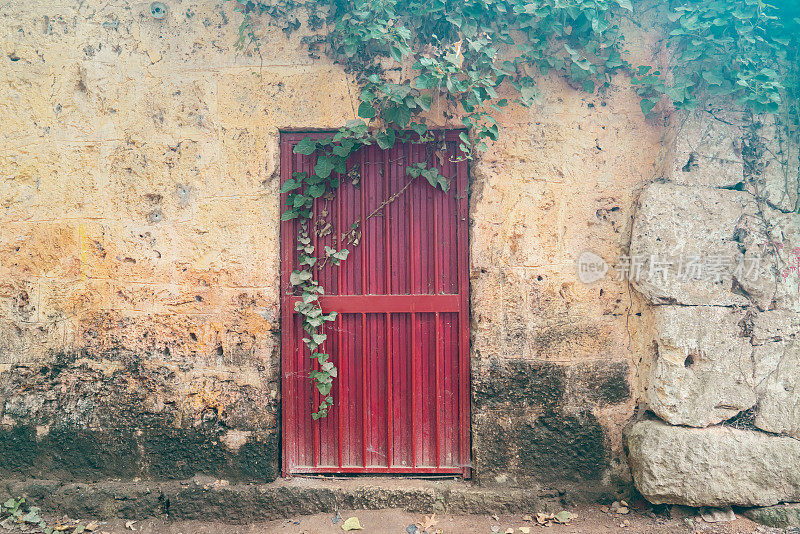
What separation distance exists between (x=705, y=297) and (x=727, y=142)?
902 mm

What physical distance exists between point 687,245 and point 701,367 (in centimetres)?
68

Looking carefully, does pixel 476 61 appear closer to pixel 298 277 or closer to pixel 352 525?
pixel 298 277

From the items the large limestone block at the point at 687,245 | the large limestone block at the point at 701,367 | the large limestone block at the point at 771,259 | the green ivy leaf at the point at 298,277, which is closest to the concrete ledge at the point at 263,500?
the large limestone block at the point at 701,367

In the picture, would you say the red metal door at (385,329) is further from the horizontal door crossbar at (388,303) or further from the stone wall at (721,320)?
the stone wall at (721,320)

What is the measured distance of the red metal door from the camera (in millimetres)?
3018

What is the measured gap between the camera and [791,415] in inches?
112

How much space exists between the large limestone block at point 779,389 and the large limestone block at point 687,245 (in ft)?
1.07

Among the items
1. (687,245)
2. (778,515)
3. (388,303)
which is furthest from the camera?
(388,303)

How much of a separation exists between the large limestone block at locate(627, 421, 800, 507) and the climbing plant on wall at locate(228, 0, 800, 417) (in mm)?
1798

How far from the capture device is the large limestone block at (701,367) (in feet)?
9.25

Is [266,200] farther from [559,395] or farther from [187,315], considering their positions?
[559,395]

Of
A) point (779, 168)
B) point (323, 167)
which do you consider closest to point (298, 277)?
point (323, 167)

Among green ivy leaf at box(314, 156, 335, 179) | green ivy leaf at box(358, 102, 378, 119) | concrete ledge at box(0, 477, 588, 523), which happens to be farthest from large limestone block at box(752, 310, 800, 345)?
green ivy leaf at box(314, 156, 335, 179)

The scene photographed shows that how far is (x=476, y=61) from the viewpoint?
293 centimetres
